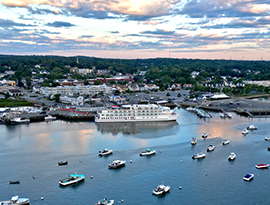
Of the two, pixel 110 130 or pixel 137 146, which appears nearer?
pixel 137 146

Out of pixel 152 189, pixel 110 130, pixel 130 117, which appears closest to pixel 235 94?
pixel 130 117

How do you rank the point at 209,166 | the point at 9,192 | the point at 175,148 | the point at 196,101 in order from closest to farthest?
the point at 9,192 < the point at 209,166 < the point at 175,148 < the point at 196,101

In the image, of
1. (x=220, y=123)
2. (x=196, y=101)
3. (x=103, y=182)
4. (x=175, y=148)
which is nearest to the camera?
(x=103, y=182)

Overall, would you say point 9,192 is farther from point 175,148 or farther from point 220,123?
point 220,123

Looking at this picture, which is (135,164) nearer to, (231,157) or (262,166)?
(231,157)

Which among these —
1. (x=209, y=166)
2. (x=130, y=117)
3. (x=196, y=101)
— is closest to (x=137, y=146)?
(x=209, y=166)

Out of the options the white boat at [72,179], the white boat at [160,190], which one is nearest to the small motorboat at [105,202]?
the white boat at [160,190]
